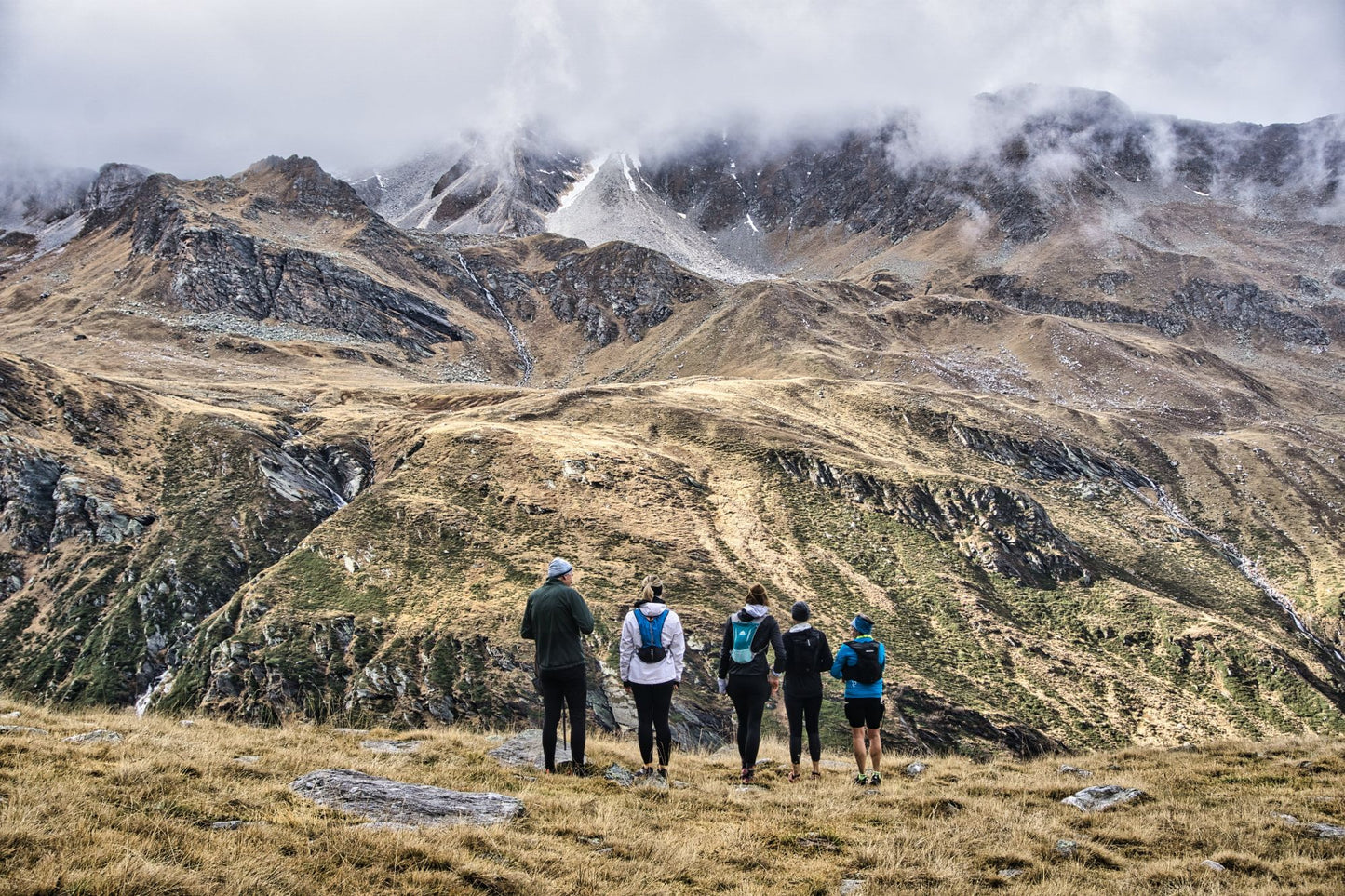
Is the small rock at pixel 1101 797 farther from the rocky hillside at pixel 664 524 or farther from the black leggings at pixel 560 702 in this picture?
the rocky hillside at pixel 664 524

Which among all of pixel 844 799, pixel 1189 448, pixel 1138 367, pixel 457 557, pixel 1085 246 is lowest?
pixel 844 799

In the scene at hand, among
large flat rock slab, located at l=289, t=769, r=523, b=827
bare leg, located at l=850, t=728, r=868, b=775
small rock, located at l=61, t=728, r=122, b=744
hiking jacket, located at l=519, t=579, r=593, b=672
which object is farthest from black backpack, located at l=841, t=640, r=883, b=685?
small rock, located at l=61, t=728, r=122, b=744

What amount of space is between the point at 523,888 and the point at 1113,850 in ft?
23.6

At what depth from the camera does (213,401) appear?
213 feet

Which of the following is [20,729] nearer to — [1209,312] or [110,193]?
[1209,312]

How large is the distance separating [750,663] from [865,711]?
2.33m

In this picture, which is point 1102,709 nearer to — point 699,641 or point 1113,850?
point 699,641

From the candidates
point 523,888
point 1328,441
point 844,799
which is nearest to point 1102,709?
point 844,799

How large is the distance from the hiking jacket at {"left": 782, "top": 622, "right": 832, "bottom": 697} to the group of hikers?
2 cm

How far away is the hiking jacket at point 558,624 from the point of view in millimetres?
10977

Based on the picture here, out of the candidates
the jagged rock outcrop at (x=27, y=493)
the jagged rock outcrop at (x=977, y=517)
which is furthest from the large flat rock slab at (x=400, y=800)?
the jagged rock outcrop at (x=977, y=517)

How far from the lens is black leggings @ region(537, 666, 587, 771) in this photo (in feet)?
36.3

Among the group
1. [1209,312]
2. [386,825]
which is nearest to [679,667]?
[386,825]

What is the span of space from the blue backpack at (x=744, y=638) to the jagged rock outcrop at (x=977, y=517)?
44021 mm
